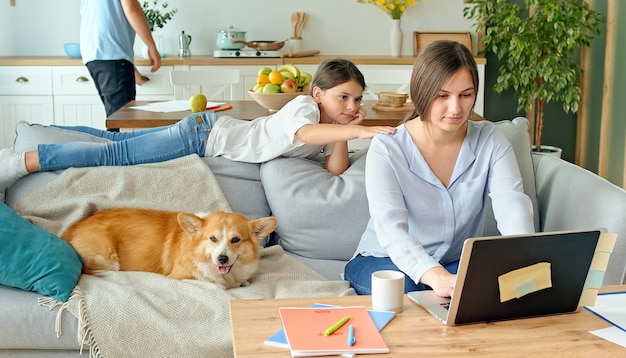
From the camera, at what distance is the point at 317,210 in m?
2.74

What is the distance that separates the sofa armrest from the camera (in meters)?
2.25

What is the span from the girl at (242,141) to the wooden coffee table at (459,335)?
1.18 m

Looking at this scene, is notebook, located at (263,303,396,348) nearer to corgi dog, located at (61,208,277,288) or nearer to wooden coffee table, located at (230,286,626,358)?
wooden coffee table, located at (230,286,626,358)

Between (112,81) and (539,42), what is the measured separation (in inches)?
108

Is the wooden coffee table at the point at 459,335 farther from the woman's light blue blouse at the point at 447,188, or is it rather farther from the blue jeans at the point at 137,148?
the blue jeans at the point at 137,148

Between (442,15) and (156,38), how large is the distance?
2.12 meters

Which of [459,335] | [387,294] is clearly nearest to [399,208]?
[387,294]

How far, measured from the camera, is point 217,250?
239 cm

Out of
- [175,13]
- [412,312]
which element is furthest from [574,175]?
[175,13]

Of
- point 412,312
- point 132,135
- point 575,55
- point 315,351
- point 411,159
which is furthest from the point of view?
point 575,55

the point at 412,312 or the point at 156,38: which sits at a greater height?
the point at 156,38

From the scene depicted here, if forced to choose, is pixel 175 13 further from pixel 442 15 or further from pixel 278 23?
pixel 442 15

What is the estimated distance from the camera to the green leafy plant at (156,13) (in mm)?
5652

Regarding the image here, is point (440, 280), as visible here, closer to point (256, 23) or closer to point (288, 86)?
point (288, 86)
